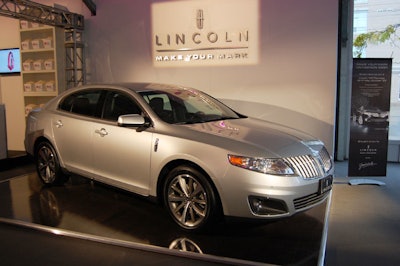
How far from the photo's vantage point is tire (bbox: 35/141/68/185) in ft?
16.3

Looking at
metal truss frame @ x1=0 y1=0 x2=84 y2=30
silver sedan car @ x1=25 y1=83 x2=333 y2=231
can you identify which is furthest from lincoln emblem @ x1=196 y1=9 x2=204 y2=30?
metal truss frame @ x1=0 y1=0 x2=84 y2=30

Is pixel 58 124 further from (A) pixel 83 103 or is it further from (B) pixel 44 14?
(B) pixel 44 14

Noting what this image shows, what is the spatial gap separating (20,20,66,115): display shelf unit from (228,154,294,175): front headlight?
530 cm

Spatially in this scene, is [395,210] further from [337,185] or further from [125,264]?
[125,264]

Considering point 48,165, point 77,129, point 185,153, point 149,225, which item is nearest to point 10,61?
point 48,165

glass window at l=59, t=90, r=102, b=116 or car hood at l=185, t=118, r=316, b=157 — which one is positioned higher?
glass window at l=59, t=90, r=102, b=116

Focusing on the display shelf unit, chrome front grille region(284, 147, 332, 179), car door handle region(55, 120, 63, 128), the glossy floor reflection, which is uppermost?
the display shelf unit

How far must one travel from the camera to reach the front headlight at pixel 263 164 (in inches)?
129

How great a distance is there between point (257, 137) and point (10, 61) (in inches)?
263

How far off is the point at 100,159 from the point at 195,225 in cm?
138

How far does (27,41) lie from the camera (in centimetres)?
775

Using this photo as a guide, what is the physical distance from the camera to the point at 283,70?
619 cm

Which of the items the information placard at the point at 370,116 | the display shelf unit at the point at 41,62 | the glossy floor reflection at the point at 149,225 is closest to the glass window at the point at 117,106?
the glossy floor reflection at the point at 149,225

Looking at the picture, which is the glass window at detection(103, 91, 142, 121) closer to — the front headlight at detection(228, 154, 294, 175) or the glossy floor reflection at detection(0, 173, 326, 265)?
the glossy floor reflection at detection(0, 173, 326, 265)
